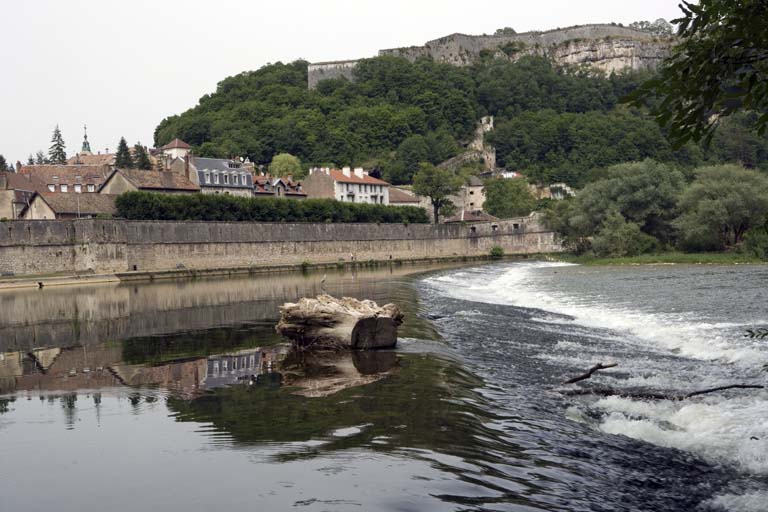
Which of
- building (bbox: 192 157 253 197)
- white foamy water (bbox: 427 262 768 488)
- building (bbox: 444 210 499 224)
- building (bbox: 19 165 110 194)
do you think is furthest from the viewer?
building (bbox: 444 210 499 224)

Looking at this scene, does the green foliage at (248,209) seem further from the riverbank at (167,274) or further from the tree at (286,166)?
the tree at (286,166)

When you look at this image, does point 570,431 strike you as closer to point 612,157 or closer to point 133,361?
point 133,361

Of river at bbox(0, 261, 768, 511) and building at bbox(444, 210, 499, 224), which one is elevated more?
building at bbox(444, 210, 499, 224)

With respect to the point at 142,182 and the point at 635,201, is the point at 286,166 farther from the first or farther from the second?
the point at 635,201

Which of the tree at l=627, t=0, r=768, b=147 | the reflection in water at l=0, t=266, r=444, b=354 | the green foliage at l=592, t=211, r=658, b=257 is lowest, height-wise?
the reflection in water at l=0, t=266, r=444, b=354

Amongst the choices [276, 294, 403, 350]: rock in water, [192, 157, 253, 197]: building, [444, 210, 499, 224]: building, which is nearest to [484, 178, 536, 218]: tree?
[444, 210, 499, 224]: building

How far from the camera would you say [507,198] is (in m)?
129

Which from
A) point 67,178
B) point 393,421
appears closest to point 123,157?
point 67,178

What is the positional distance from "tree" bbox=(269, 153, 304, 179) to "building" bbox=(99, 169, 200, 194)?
45121 mm

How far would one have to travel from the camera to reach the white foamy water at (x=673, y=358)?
9.70 metres

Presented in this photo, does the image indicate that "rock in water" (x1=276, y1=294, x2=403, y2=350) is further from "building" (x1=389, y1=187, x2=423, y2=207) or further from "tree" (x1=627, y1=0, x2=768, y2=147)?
"building" (x1=389, y1=187, x2=423, y2=207)

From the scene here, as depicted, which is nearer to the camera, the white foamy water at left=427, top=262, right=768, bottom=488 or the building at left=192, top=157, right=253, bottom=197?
the white foamy water at left=427, top=262, right=768, bottom=488

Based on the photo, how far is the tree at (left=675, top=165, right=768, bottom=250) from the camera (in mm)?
54562

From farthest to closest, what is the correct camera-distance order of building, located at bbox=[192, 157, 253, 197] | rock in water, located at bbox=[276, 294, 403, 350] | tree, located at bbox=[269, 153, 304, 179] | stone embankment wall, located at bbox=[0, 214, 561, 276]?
tree, located at bbox=[269, 153, 304, 179] → building, located at bbox=[192, 157, 253, 197] → stone embankment wall, located at bbox=[0, 214, 561, 276] → rock in water, located at bbox=[276, 294, 403, 350]
